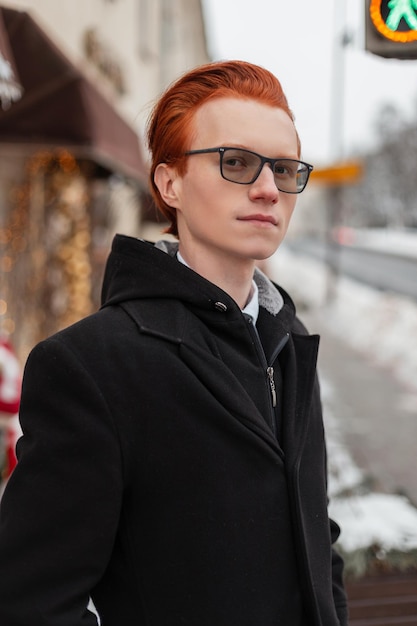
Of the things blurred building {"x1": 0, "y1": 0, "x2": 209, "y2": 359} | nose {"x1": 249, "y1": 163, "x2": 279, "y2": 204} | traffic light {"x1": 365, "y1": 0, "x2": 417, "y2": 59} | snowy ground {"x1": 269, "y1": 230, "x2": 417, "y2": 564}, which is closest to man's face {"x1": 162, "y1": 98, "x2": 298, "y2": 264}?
nose {"x1": 249, "y1": 163, "x2": 279, "y2": 204}

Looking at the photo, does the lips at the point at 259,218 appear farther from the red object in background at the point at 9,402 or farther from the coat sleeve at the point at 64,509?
the red object in background at the point at 9,402

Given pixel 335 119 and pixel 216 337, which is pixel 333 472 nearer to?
pixel 216 337

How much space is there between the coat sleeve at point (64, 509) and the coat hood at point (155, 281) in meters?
0.21

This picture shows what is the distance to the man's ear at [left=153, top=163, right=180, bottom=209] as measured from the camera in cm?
146

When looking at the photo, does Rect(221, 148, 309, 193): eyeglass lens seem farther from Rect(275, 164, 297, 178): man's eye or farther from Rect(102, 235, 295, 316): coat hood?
Rect(102, 235, 295, 316): coat hood

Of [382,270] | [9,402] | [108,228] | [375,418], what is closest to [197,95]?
[9,402]

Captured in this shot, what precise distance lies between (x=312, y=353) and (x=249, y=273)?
0.23 meters

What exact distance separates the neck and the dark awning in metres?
4.00

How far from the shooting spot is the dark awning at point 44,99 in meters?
5.01

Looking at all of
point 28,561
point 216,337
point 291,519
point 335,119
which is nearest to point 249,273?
point 216,337

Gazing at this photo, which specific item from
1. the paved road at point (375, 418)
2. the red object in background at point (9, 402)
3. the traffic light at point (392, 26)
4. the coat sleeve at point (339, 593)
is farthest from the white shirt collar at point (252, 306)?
the paved road at point (375, 418)

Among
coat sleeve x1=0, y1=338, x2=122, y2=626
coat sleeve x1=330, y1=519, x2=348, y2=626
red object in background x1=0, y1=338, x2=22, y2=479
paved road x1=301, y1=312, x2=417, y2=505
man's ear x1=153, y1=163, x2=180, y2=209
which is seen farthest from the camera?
paved road x1=301, y1=312, x2=417, y2=505

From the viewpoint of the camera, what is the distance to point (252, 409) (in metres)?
1.30

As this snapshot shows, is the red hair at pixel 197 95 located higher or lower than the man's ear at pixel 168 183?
higher
